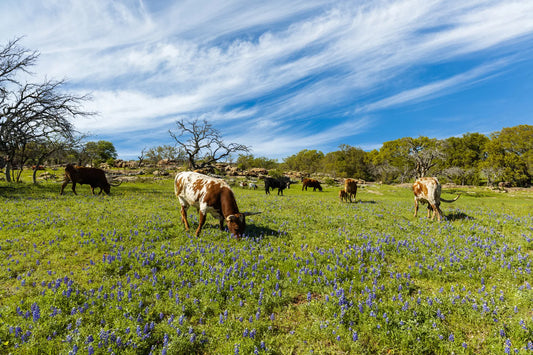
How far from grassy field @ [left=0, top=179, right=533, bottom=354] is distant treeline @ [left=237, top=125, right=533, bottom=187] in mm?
53479

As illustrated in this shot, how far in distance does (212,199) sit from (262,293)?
195 inches

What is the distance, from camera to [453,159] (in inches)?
3014

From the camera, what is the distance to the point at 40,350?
388 cm

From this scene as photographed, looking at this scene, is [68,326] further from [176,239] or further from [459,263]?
[459,263]

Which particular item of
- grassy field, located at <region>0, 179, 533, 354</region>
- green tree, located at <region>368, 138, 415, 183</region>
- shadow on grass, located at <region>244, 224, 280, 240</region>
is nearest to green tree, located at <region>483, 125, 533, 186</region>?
green tree, located at <region>368, 138, 415, 183</region>

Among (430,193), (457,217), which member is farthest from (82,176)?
(457,217)

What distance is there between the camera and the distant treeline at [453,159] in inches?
2392

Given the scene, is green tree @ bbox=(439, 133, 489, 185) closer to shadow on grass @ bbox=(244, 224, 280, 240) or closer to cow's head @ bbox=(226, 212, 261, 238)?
shadow on grass @ bbox=(244, 224, 280, 240)

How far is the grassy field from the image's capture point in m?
4.10

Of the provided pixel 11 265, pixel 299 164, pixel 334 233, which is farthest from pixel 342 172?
pixel 11 265

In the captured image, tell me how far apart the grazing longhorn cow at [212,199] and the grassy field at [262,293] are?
67 cm

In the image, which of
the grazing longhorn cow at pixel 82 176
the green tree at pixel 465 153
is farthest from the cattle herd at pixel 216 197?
the green tree at pixel 465 153

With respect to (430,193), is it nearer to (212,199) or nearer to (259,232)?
(259,232)

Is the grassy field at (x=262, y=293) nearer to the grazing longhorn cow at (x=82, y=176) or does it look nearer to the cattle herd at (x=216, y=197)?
the cattle herd at (x=216, y=197)
